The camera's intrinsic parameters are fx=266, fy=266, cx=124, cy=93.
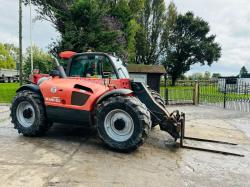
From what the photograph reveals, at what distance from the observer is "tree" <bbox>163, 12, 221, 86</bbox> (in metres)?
38.8

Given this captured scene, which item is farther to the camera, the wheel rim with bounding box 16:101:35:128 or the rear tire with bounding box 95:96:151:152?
the wheel rim with bounding box 16:101:35:128

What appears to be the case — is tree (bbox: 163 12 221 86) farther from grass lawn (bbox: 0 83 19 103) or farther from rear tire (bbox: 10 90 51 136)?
rear tire (bbox: 10 90 51 136)

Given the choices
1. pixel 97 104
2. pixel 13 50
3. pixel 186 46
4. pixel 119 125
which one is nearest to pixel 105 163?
pixel 119 125

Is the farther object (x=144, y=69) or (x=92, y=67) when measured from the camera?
(x=144, y=69)

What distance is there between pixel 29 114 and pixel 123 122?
93.8 inches

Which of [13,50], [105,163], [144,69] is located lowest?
[105,163]

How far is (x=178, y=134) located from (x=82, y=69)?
2.66 metres

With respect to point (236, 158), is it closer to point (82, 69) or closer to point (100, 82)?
point (100, 82)

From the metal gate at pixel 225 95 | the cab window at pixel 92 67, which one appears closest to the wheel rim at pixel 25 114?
the cab window at pixel 92 67

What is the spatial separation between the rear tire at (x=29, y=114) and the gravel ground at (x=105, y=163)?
0.22 m

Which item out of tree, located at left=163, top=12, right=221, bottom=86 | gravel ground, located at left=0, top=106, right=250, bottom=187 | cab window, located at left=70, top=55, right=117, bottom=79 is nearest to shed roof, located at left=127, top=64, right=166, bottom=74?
gravel ground, located at left=0, top=106, right=250, bottom=187

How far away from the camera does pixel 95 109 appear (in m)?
5.44

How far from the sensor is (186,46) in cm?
3884

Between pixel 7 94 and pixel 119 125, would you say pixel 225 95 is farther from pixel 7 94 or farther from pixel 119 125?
pixel 7 94
